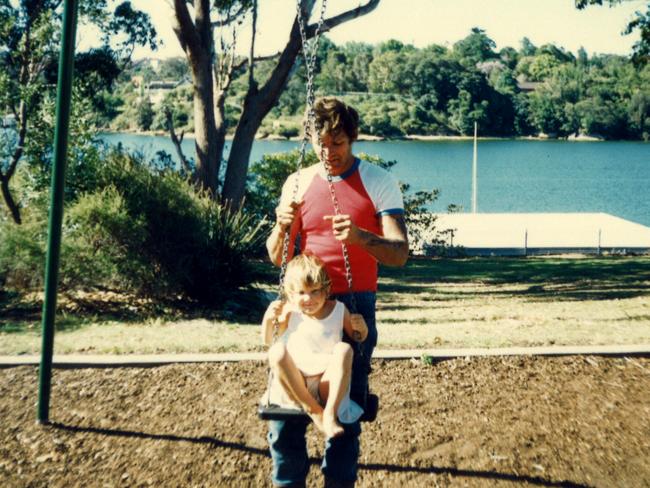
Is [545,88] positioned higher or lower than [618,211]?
higher

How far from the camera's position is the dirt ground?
3973 mm

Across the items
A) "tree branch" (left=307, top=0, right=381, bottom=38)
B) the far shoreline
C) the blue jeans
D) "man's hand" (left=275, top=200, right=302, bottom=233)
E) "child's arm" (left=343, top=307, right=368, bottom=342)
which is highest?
the far shoreline

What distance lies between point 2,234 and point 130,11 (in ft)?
25.7

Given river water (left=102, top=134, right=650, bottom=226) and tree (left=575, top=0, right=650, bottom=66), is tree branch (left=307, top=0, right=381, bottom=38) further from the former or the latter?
river water (left=102, top=134, right=650, bottom=226)

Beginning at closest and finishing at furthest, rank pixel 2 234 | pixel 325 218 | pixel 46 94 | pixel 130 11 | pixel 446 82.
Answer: pixel 325 218 < pixel 2 234 < pixel 46 94 < pixel 130 11 < pixel 446 82

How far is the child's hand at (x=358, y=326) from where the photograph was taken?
3.04 meters

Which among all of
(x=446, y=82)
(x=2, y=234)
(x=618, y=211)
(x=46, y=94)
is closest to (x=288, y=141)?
(x=618, y=211)

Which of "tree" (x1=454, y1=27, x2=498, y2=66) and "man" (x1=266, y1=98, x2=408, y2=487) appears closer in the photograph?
"man" (x1=266, y1=98, x2=408, y2=487)

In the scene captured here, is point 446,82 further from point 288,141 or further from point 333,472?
point 333,472

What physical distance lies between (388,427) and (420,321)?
3996mm

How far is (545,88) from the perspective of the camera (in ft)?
343

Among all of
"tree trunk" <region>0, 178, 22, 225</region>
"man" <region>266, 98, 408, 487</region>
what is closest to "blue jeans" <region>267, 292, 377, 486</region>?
"man" <region>266, 98, 408, 487</region>

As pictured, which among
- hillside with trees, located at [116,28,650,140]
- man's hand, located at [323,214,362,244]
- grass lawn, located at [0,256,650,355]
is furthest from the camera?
hillside with trees, located at [116,28,650,140]

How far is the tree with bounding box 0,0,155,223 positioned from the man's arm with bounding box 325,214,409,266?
346 inches
